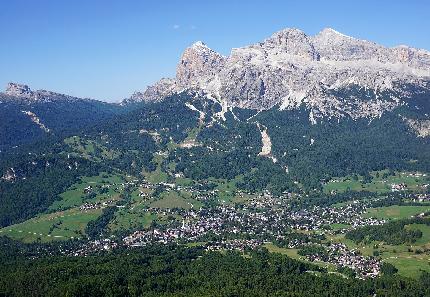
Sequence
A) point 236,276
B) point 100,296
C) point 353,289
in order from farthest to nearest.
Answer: point 236,276 < point 353,289 < point 100,296

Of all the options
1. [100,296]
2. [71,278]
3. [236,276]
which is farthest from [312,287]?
[71,278]

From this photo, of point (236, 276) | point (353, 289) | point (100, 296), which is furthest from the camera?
point (236, 276)

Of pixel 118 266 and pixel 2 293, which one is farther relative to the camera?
pixel 118 266

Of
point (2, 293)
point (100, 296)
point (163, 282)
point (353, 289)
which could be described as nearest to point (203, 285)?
point (163, 282)

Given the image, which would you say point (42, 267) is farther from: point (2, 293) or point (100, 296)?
point (100, 296)

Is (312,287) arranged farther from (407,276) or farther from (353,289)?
(407,276)

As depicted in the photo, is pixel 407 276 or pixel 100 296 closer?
pixel 100 296

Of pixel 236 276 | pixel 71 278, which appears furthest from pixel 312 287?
pixel 71 278
